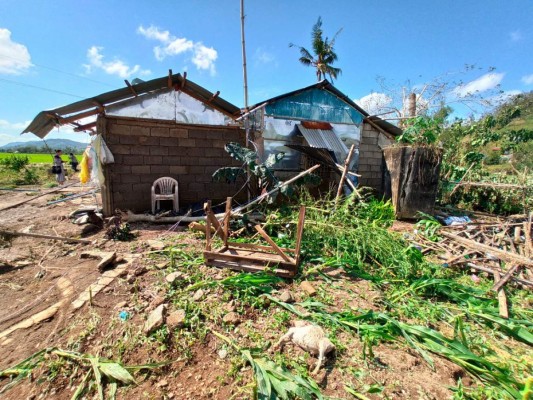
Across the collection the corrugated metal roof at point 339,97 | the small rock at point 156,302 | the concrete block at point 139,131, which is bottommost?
the small rock at point 156,302

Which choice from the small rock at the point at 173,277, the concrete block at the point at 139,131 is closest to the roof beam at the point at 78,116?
the concrete block at the point at 139,131

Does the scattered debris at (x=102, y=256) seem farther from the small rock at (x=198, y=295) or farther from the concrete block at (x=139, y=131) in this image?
the concrete block at (x=139, y=131)

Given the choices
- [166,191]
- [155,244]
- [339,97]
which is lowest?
[155,244]

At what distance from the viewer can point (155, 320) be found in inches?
90.6

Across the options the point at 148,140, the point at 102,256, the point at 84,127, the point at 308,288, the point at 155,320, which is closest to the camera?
the point at 155,320

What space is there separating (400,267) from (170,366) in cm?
316

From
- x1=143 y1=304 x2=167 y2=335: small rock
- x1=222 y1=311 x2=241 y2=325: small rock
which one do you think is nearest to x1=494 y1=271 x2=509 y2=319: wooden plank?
x1=222 y1=311 x2=241 y2=325: small rock

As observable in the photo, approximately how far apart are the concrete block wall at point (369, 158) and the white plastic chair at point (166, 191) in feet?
19.4

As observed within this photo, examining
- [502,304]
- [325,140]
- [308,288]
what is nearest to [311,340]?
[308,288]

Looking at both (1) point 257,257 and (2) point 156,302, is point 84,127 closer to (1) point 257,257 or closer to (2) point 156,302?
(2) point 156,302

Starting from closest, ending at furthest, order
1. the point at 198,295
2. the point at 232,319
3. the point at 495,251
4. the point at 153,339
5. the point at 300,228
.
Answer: the point at 153,339
the point at 232,319
the point at 198,295
the point at 300,228
the point at 495,251

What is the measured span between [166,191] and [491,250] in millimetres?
6844

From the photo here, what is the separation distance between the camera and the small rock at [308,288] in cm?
293

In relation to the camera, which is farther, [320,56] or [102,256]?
[320,56]
